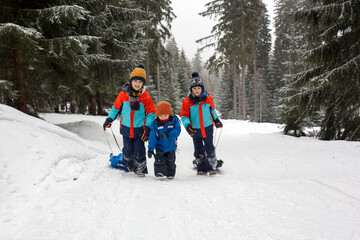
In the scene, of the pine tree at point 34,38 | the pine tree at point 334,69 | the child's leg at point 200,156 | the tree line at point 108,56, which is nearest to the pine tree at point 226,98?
the tree line at point 108,56

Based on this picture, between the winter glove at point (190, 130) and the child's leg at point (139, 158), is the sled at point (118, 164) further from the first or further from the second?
the winter glove at point (190, 130)

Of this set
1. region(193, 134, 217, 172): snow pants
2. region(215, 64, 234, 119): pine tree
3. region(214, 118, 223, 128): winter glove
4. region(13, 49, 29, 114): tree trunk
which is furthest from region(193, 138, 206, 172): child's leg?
region(215, 64, 234, 119): pine tree

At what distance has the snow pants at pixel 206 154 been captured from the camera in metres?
4.82

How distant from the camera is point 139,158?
4.52 m

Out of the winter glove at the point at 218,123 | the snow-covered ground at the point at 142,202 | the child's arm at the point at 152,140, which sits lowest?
the snow-covered ground at the point at 142,202

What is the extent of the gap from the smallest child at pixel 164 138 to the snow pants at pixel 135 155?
1.02 feet

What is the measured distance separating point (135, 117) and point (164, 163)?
116cm

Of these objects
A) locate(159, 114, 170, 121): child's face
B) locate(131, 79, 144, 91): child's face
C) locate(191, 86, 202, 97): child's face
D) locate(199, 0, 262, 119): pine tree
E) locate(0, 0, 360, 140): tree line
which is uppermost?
locate(199, 0, 262, 119): pine tree

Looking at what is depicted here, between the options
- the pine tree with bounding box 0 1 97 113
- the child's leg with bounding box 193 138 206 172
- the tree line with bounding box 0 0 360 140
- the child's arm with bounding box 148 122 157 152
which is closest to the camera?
the child's arm with bounding box 148 122 157 152

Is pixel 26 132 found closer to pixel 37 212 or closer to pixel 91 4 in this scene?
pixel 37 212

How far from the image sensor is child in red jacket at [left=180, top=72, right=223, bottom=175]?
4.71 m

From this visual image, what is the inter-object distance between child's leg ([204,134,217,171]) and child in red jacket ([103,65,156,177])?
1.36m

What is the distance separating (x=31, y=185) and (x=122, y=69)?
22.7 ft

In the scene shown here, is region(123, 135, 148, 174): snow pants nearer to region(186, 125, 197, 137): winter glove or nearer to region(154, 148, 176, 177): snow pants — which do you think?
region(154, 148, 176, 177): snow pants
